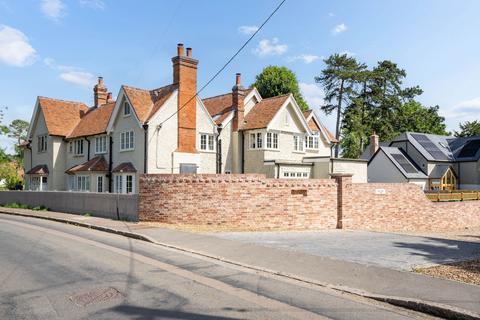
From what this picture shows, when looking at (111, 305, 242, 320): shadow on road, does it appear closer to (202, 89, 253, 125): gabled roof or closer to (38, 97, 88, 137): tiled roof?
(202, 89, 253, 125): gabled roof

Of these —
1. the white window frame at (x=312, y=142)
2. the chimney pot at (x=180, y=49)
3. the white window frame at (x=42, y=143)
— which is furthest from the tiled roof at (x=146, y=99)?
the white window frame at (x=312, y=142)

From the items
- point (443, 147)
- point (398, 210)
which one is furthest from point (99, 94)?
point (443, 147)

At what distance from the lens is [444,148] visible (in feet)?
152

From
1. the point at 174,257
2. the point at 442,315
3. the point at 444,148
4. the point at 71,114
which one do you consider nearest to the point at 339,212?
the point at 174,257

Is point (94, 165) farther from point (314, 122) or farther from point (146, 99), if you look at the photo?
point (314, 122)

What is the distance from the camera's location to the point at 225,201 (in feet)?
58.7

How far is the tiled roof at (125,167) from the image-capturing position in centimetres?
2614

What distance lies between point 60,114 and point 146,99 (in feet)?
37.8

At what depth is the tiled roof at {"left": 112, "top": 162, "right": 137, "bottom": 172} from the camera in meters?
26.1

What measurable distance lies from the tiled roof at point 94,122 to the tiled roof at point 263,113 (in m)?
10.5

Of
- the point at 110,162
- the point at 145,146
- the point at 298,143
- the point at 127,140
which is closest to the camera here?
the point at 145,146

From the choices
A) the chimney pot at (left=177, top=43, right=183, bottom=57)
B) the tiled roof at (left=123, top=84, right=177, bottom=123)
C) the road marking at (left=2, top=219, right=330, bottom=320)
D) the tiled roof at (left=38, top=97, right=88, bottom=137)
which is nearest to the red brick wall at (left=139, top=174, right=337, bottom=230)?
the road marking at (left=2, top=219, right=330, bottom=320)

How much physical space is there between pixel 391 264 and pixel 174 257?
5753 millimetres

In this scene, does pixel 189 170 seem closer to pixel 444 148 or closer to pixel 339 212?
pixel 339 212
